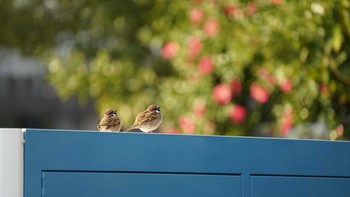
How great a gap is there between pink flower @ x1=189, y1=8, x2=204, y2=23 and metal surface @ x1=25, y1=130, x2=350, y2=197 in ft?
12.5

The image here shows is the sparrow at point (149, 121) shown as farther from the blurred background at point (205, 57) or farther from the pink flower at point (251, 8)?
the pink flower at point (251, 8)

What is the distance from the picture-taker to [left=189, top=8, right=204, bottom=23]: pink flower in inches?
340

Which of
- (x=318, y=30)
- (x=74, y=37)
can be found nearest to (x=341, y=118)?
(x=318, y=30)

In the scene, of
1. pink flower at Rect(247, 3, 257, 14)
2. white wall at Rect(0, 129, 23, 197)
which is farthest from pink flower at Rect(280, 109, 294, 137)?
white wall at Rect(0, 129, 23, 197)

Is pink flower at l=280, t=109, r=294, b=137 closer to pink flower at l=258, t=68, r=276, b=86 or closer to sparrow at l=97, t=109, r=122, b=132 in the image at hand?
pink flower at l=258, t=68, r=276, b=86

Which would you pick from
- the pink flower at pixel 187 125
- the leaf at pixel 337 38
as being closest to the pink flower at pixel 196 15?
the pink flower at pixel 187 125

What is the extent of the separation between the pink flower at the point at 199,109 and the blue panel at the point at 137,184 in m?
4.23

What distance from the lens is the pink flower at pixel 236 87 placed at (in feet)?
28.2

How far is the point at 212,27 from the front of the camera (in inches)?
334

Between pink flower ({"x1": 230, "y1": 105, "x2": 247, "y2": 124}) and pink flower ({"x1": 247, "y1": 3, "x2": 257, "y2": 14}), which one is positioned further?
pink flower ({"x1": 230, "y1": 105, "x2": 247, "y2": 124})

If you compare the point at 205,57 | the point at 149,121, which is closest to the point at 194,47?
the point at 205,57

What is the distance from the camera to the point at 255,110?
8836mm

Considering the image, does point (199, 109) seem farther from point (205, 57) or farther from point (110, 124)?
point (110, 124)

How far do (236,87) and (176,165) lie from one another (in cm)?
440
